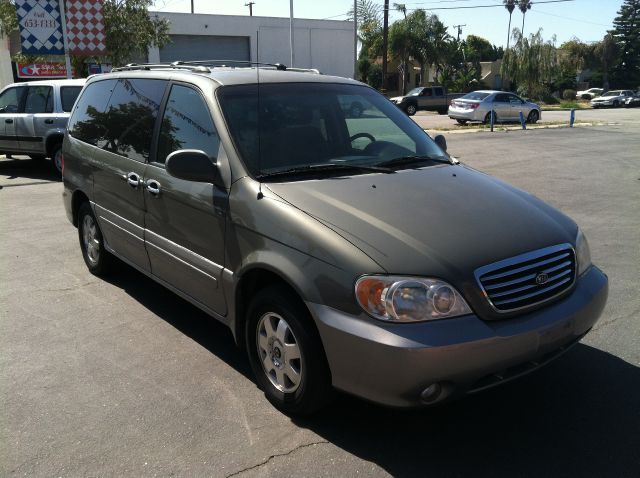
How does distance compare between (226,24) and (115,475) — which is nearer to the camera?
(115,475)

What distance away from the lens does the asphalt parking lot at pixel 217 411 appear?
293 centimetres

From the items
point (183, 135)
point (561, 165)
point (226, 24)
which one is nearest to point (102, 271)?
point (183, 135)

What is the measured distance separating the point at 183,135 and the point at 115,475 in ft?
7.26

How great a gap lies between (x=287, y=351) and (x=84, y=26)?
14961mm

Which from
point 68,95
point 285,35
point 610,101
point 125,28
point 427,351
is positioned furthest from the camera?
point 610,101

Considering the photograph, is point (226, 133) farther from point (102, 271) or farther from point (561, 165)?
point (561, 165)

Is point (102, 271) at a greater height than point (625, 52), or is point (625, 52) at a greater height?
point (625, 52)

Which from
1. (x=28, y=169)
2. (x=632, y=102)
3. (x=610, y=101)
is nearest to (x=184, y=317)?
(x=28, y=169)

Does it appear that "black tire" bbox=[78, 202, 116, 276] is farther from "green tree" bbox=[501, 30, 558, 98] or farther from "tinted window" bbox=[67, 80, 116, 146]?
"green tree" bbox=[501, 30, 558, 98]

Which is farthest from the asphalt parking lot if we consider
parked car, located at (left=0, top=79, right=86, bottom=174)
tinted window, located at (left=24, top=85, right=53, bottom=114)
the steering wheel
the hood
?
tinted window, located at (left=24, top=85, right=53, bottom=114)

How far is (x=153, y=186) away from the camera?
13.8 feet

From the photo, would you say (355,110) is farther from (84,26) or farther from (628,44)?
(628,44)

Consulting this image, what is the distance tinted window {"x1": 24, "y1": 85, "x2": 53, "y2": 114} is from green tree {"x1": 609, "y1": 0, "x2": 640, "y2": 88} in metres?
87.2

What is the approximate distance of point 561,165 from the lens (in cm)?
1323
